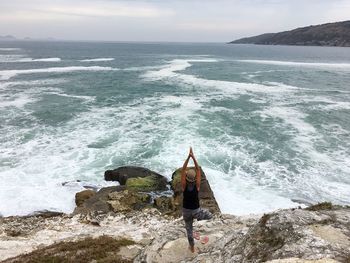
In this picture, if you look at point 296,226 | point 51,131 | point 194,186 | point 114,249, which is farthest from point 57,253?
point 51,131

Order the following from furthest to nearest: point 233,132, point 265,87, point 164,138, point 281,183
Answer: point 265,87 < point 233,132 < point 164,138 < point 281,183

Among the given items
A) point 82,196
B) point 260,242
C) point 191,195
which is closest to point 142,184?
point 82,196

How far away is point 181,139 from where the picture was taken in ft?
104

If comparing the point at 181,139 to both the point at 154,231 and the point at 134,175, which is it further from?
the point at 154,231

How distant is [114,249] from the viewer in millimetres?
12070

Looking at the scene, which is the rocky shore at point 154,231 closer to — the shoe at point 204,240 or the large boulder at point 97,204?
the large boulder at point 97,204

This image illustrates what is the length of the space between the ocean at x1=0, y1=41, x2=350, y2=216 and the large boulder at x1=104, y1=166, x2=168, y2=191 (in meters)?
1.09

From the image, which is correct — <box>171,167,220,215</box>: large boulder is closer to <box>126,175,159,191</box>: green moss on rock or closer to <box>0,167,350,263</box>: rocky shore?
<box>0,167,350,263</box>: rocky shore

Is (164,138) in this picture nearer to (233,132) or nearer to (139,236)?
(233,132)

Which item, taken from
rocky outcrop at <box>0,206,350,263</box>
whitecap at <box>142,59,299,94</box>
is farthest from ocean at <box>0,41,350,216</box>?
rocky outcrop at <box>0,206,350,263</box>

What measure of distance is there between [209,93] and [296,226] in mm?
45037

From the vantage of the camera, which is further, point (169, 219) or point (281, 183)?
point (281, 183)

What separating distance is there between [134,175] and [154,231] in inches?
311

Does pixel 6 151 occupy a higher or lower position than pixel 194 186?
lower
